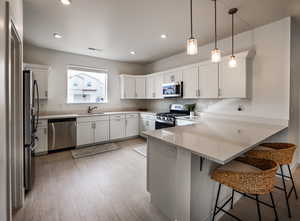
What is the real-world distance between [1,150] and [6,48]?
84 cm

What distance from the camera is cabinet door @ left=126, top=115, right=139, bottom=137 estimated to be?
5.18m

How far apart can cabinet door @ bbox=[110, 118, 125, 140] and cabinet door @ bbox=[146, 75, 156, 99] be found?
50.8 inches

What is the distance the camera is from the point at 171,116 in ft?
13.4

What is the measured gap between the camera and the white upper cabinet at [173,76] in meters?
4.20

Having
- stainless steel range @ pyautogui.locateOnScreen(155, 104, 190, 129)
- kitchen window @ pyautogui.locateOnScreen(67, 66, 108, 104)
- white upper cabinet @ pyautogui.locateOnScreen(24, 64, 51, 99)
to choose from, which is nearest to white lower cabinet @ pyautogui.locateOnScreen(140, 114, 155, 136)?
stainless steel range @ pyautogui.locateOnScreen(155, 104, 190, 129)

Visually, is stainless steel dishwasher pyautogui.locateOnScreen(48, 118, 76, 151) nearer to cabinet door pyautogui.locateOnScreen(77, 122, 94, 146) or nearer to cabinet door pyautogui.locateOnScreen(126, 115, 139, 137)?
cabinet door pyautogui.locateOnScreen(77, 122, 94, 146)

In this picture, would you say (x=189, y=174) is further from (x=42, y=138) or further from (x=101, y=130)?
(x=42, y=138)

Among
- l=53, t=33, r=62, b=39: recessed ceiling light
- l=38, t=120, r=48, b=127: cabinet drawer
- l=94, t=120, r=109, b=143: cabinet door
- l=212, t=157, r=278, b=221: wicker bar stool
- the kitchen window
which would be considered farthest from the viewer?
the kitchen window

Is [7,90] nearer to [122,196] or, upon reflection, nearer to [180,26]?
[122,196]

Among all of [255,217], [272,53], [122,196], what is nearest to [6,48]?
[122,196]

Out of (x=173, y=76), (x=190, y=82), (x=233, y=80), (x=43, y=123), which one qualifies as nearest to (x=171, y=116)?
(x=190, y=82)

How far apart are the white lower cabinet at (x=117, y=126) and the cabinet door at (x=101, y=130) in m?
0.16

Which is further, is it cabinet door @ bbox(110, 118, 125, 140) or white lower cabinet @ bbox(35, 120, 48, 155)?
cabinet door @ bbox(110, 118, 125, 140)

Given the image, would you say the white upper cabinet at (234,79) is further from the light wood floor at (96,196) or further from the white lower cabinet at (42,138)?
the white lower cabinet at (42,138)
